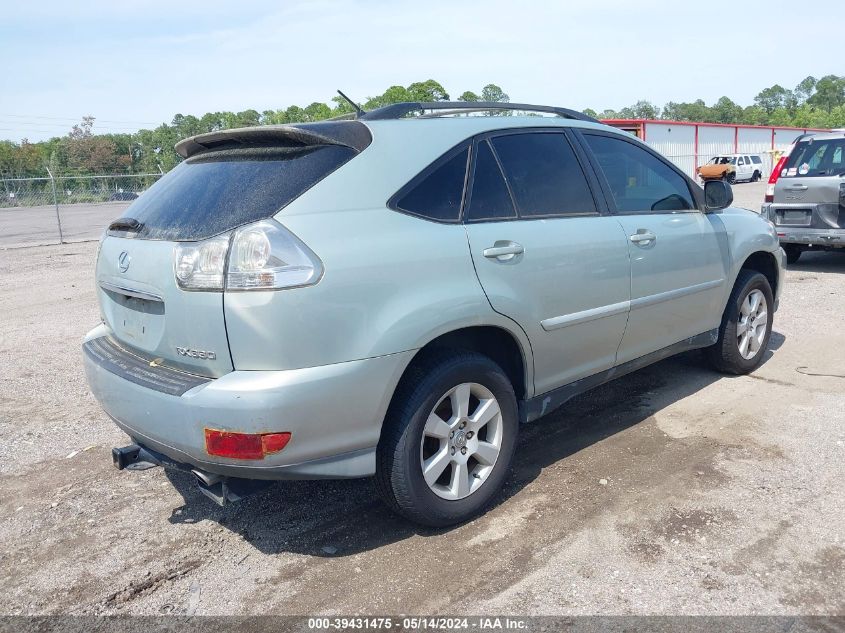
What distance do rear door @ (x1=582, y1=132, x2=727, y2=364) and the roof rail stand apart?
0.82 ft

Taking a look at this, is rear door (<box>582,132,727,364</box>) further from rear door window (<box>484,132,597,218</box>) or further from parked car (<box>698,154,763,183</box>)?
parked car (<box>698,154,763,183</box>)

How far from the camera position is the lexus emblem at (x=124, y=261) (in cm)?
317

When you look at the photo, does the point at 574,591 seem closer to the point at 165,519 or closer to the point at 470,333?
the point at 470,333

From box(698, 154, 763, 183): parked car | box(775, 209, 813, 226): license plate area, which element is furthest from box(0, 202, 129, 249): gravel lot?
box(698, 154, 763, 183): parked car

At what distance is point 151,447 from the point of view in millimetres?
3066

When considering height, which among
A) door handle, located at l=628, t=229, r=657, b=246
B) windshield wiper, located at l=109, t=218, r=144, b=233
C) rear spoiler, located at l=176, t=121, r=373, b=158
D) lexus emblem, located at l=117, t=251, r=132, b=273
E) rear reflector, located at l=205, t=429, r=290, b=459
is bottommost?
rear reflector, located at l=205, t=429, r=290, b=459

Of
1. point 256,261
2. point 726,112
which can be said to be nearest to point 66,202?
point 256,261

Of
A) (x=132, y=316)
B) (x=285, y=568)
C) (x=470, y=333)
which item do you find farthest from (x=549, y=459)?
(x=132, y=316)

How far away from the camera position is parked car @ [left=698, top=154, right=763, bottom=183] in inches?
1560

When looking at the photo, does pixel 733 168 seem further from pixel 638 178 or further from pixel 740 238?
pixel 638 178

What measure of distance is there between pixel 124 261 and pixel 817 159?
929 centimetres

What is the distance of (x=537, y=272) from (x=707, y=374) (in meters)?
2.60

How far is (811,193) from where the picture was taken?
942cm

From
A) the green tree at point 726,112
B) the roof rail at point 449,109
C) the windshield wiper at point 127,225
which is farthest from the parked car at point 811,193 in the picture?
the green tree at point 726,112
